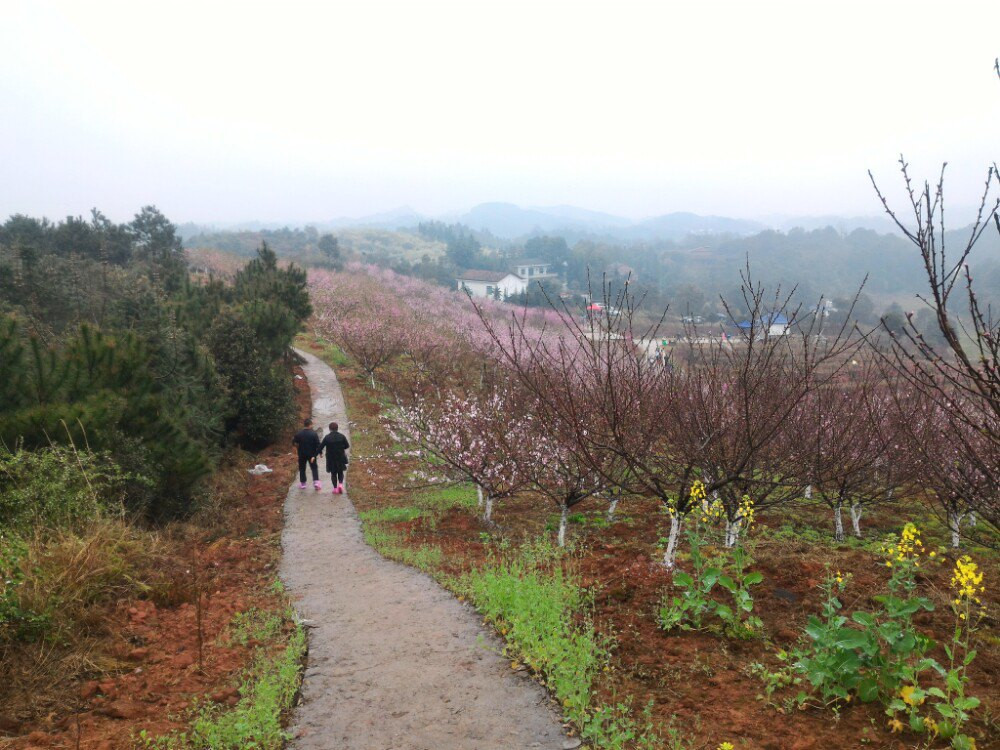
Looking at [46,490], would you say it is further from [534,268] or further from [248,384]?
[534,268]

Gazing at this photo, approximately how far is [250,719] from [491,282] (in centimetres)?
8934

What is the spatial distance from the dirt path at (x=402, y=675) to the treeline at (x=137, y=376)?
9.30ft

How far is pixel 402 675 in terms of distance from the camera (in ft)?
15.3

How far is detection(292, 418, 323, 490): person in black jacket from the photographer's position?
39.1 ft

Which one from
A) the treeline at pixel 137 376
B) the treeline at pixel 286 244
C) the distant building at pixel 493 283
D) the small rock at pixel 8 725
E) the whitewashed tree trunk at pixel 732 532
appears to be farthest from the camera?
the distant building at pixel 493 283

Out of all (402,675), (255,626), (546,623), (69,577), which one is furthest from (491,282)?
(402,675)

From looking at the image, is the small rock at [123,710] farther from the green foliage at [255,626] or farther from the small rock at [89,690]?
the green foliage at [255,626]

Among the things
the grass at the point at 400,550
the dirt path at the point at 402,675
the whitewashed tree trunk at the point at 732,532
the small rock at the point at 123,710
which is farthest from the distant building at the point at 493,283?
the small rock at the point at 123,710

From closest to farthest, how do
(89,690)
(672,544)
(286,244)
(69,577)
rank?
(89,690), (69,577), (672,544), (286,244)

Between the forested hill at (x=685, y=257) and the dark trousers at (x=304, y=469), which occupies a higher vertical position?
the forested hill at (x=685, y=257)

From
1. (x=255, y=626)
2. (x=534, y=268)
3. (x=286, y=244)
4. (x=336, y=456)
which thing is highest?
(x=286, y=244)

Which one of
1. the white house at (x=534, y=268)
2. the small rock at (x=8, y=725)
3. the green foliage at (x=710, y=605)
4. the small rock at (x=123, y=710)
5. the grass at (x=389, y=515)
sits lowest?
the grass at (x=389, y=515)

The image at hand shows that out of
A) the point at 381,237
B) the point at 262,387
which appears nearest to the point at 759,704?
the point at 262,387

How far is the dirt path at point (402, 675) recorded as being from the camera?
12.6 ft
